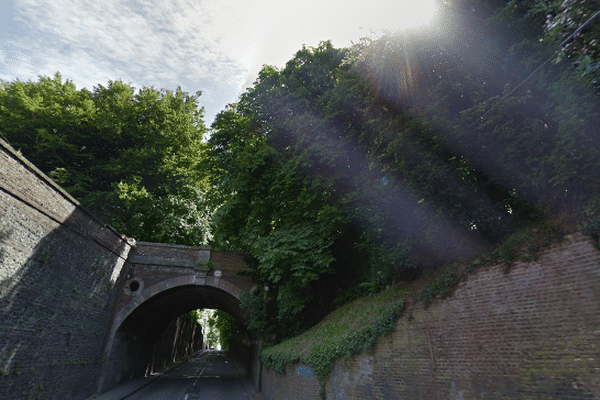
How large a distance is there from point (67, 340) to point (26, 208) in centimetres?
536

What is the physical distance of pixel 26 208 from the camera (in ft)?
32.8

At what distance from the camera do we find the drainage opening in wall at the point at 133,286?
16781mm

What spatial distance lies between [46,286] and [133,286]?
6444 millimetres

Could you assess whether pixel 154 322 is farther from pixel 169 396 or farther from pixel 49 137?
pixel 49 137

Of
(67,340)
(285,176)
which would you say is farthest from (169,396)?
(285,176)

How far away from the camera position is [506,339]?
16.6ft

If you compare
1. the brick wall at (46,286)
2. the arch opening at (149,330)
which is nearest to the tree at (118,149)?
the arch opening at (149,330)

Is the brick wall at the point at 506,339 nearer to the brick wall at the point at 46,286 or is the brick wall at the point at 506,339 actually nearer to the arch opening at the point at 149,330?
the brick wall at the point at 46,286

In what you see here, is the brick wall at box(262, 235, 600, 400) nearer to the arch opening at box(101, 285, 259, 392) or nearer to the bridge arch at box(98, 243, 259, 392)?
the bridge arch at box(98, 243, 259, 392)

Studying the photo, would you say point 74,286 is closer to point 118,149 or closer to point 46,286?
point 46,286

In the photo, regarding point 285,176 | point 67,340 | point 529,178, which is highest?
point 285,176

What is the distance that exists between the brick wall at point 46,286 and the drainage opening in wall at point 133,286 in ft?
6.69

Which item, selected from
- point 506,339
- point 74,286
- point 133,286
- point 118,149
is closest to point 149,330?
point 133,286

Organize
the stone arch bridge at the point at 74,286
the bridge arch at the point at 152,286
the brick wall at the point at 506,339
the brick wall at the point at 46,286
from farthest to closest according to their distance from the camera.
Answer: the bridge arch at the point at 152,286 < the stone arch bridge at the point at 74,286 < the brick wall at the point at 46,286 < the brick wall at the point at 506,339
